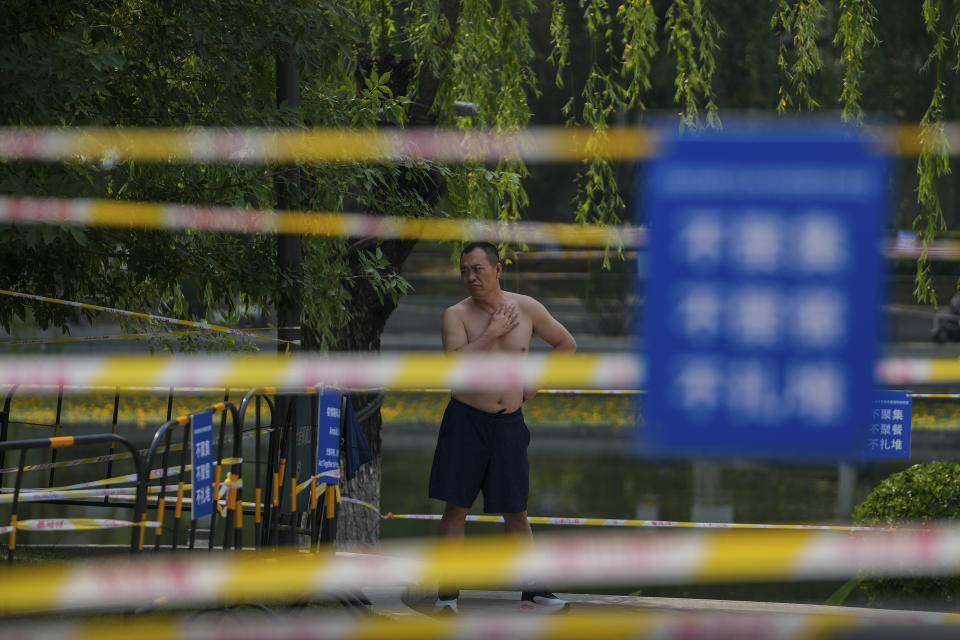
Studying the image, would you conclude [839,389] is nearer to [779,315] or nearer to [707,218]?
[779,315]

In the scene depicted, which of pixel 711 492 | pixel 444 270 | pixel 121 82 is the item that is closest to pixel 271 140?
pixel 121 82

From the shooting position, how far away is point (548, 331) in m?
5.87

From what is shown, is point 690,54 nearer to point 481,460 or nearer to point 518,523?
point 481,460

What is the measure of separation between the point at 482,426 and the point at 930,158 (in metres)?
3.18

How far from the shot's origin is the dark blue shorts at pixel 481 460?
223 inches

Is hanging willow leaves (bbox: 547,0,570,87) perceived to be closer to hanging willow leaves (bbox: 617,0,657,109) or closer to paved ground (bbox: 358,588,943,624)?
hanging willow leaves (bbox: 617,0,657,109)

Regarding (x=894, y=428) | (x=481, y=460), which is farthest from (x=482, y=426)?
(x=894, y=428)

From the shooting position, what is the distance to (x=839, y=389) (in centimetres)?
296

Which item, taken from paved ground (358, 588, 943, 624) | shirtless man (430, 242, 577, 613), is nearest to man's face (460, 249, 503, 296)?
shirtless man (430, 242, 577, 613)

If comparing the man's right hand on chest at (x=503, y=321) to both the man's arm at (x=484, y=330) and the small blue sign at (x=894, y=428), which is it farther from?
the small blue sign at (x=894, y=428)

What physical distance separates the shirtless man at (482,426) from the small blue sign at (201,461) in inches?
64.4

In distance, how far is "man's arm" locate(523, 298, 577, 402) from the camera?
5.82m

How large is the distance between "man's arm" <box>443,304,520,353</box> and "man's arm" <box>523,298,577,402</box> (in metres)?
0.14

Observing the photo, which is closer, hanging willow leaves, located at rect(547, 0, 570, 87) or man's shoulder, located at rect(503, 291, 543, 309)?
man's shoulder, located at rect(503, 291, 543, 309)
